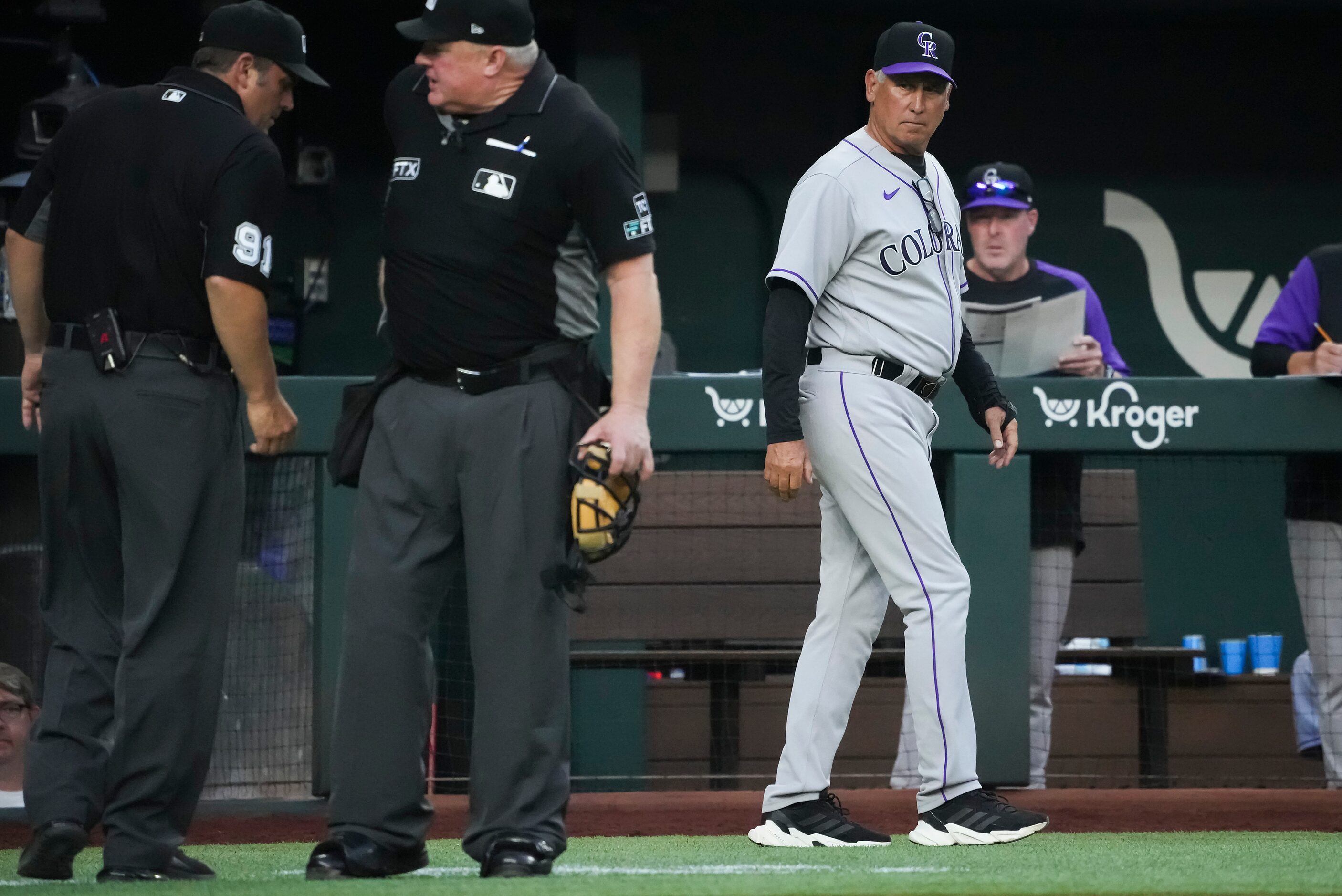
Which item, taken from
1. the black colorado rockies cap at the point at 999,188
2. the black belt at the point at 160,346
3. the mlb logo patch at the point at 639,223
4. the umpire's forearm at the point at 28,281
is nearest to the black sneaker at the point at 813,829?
the mlb logo patch at the point at 639,223

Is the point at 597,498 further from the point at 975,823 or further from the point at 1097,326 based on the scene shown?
the point at 1097,326

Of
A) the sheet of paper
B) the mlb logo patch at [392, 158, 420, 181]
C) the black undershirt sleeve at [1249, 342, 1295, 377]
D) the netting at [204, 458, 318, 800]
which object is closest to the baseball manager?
the mlb logo patch at [392, 158, 420, 181]

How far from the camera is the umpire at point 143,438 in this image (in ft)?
11.8

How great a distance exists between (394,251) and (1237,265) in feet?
21.0

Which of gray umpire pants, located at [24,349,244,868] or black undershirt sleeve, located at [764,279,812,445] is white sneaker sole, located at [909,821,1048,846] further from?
gray umpire pants, located at [24,349,244,868]

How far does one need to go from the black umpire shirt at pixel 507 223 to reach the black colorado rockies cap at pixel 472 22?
0.12 metres

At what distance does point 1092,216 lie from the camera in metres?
8.94

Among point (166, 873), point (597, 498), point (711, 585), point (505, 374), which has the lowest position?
point (166, 873)

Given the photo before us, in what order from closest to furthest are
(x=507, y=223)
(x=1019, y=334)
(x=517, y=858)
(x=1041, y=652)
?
(x=517, y=858) → (x=507, y=223) → (x=1041, y=652) → (x=1019, y=334)

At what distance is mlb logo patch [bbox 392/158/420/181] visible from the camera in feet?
11.3

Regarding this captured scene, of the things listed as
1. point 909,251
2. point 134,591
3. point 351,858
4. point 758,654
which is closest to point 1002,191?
point 758,654

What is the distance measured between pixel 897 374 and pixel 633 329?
3.38ft

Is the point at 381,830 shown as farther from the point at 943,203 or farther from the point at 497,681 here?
the point at 943,203

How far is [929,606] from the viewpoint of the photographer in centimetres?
412
